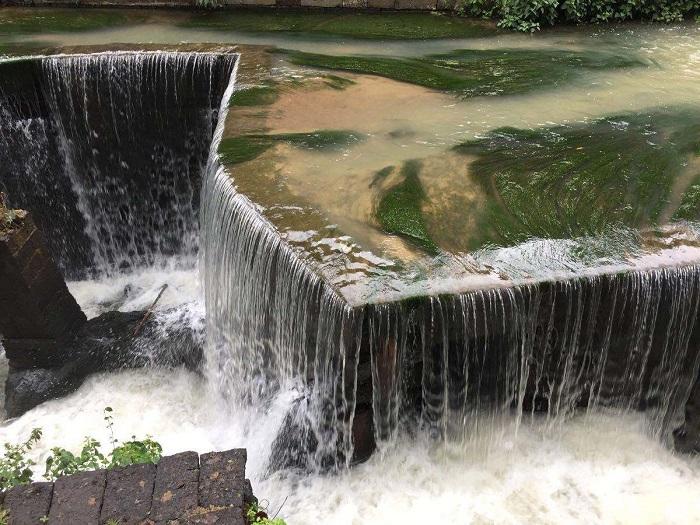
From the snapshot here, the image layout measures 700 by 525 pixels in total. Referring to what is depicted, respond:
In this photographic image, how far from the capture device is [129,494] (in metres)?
2.55

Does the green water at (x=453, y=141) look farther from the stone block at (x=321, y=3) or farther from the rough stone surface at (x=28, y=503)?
the rough stone surface at (x=28, y=503)

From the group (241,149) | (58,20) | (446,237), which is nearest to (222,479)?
(446,237)

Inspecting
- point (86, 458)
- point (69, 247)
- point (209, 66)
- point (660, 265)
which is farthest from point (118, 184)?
point (660, 265)

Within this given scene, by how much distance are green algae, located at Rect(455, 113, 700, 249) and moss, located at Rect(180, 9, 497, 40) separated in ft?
9.18

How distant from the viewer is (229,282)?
14.0 ft

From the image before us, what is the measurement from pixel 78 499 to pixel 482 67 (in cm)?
520

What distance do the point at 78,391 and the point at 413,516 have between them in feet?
9.23

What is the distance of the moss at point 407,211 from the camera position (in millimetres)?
3713

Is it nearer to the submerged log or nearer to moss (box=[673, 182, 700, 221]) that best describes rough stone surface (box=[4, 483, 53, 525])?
the submerged log

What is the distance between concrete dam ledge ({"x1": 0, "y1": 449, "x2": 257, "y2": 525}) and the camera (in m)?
2.47

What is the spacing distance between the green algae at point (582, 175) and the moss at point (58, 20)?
5101 millimetres

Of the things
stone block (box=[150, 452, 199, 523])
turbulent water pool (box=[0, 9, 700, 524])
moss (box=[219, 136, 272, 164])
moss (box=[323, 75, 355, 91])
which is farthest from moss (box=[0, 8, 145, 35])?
stone block (box=[150, 452, 199, 523])

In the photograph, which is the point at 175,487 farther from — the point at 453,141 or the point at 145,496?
the point at 453,141

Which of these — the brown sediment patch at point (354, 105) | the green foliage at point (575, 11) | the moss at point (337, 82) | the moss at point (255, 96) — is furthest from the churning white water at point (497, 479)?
the green foliage at point (575, 11)
